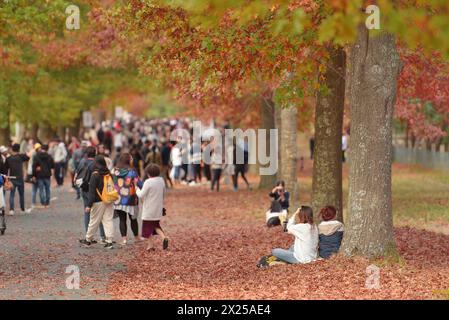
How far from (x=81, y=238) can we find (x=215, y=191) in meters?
16.0

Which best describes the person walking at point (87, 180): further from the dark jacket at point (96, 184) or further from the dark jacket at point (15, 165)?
the dark jacket at point (15, 165)

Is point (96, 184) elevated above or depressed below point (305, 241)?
above

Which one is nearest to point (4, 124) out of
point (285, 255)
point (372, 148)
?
point (285, 255)

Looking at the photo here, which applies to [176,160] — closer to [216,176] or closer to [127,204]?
[216,176]

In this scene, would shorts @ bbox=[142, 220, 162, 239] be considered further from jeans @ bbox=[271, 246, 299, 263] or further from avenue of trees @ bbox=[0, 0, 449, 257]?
jeans @ bbox=[271, 246, 299, 263]

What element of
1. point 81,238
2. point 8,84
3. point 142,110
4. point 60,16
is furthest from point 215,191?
point 142,110

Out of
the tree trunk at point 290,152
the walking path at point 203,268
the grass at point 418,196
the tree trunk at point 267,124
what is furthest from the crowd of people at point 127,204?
the tree trunk at point 267,124

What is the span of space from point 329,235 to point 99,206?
203 inches

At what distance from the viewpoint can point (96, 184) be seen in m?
19.2

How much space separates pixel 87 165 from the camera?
20938 millimetres

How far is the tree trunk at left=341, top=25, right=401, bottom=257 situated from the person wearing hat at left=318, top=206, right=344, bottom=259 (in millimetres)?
503
